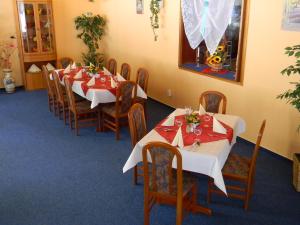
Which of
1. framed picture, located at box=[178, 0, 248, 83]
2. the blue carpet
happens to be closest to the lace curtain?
Result: framed picture, located at box=[178, 0, 248, 83]

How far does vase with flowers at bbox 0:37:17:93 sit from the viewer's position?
6.63 meters

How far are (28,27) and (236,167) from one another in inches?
220

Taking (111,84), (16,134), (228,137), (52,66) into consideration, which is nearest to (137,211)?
(228,137)

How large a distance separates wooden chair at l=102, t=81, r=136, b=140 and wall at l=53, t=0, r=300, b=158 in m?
1.23

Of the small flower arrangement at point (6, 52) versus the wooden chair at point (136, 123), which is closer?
the wooden chair at point (136, 123)

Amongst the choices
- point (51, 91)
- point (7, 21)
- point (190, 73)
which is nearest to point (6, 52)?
point (7, 21)

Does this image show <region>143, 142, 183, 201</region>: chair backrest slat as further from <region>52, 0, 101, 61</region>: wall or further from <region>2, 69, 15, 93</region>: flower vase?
<region>52, 0, 101, 61</region>: wall

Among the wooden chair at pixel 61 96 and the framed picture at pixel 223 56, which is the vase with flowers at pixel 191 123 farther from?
the wooden chair at pixel 61 96

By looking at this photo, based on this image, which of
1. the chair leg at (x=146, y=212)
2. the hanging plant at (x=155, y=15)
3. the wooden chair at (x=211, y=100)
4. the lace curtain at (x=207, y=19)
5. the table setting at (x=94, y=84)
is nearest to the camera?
the chair leg at (x=146, y=212)

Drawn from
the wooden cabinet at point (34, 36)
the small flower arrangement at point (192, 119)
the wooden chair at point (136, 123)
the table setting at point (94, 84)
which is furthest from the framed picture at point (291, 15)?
the wooden cabinet at point (34, 36)

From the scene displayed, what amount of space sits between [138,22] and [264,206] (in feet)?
14.0

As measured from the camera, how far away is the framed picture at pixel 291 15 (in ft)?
11.0

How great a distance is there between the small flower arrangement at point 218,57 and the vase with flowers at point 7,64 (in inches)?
168

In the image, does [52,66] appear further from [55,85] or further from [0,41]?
[55,85]
